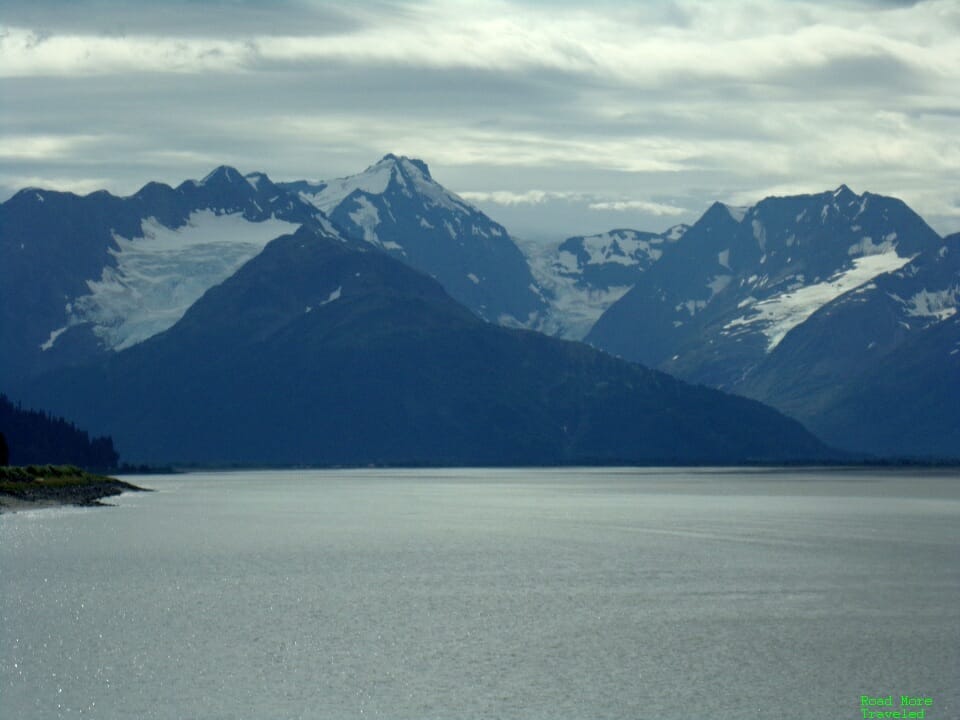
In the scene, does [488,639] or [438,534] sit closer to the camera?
[488,639]

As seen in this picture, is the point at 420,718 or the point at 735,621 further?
the point at 735,621

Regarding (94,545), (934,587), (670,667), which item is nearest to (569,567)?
(934,587)

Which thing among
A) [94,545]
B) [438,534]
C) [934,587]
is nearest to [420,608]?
[934,587]

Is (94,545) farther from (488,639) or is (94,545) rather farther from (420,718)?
(420,718)

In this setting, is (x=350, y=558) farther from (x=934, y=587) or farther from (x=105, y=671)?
(x=105, y=671)

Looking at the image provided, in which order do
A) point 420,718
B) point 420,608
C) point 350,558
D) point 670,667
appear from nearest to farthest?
1. point 420,718
2. point 670,667
3. point 420,608
4. point 350,558

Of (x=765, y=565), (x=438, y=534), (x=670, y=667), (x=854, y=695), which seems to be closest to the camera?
(x=854, y=695)
